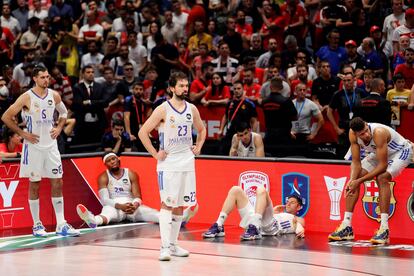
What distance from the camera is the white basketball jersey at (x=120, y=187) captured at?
15.6 metres

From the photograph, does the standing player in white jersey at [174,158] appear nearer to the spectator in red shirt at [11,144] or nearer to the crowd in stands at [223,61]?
the spectator in red shirt at [11,144]

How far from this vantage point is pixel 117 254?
12.9m

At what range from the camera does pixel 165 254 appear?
40.3ft

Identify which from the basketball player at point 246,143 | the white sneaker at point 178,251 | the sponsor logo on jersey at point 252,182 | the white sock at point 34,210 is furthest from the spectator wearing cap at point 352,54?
the white sneaker at point 178,251

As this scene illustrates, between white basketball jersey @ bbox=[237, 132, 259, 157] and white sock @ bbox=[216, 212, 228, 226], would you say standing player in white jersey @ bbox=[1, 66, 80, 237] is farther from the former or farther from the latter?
white basketball jersey @ bbox=[237, 132, 259, 157]

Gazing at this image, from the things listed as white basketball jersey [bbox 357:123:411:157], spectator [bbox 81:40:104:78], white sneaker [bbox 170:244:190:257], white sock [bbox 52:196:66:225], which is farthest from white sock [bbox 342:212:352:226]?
spectator [bbox 81:40:104:78]

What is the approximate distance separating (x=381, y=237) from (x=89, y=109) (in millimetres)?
7378

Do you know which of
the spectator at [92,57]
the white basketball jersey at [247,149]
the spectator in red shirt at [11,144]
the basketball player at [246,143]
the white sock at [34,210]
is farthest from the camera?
Result: the spectator at [92,57]

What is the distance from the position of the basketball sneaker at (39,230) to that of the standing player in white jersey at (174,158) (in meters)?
2.45

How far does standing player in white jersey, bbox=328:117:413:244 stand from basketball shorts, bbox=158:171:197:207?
2.29 metres

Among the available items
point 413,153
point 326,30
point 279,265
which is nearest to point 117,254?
point 279,265

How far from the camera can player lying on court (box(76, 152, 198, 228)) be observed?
1541 centimetres

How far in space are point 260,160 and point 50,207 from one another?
330 centimetres

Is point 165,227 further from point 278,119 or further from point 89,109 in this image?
point 89,109
